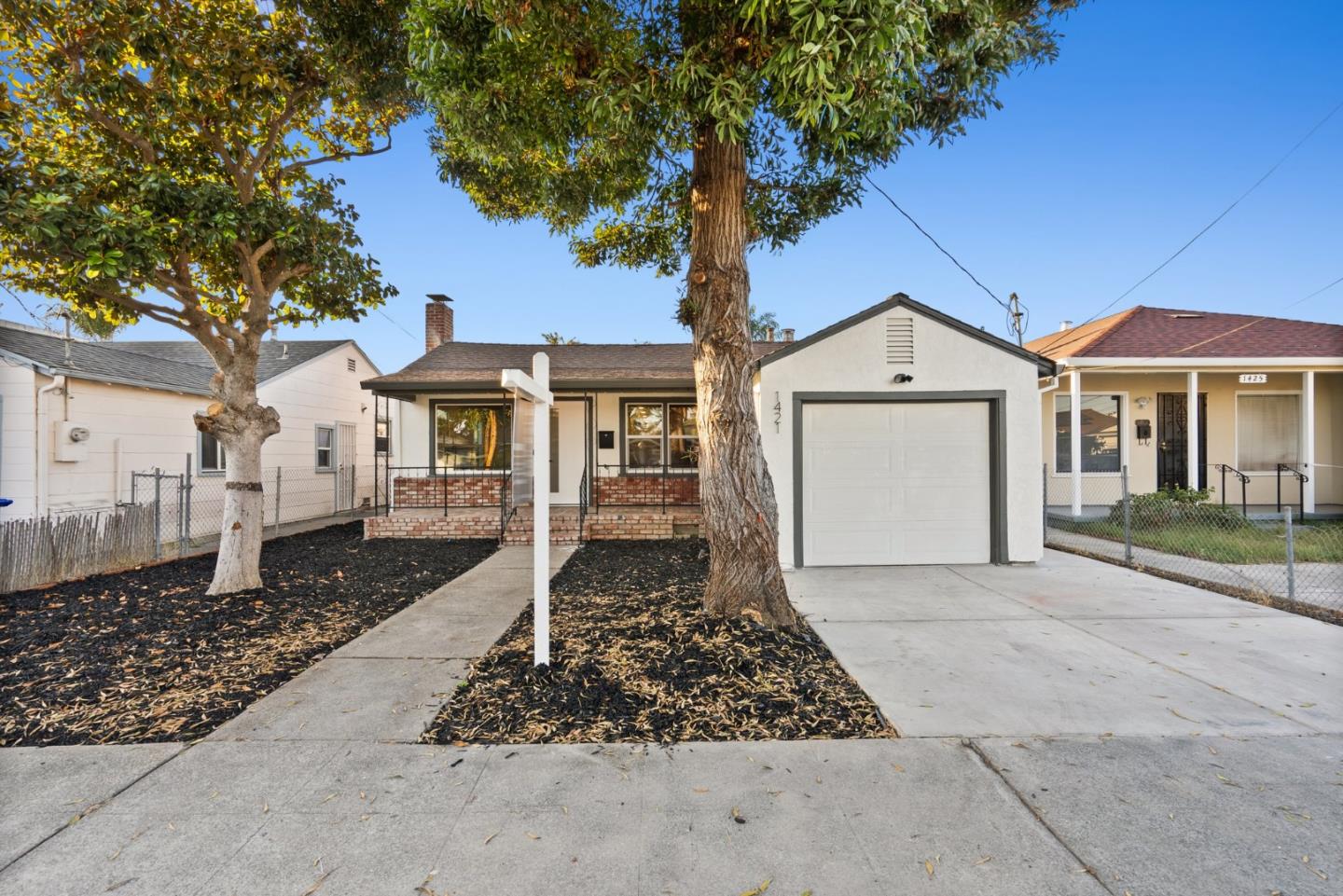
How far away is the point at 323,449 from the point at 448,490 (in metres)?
4.89

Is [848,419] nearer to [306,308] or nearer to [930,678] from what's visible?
[930,678]

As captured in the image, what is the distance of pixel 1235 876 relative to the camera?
1.98m

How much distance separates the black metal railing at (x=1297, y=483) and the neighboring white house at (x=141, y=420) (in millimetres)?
18119

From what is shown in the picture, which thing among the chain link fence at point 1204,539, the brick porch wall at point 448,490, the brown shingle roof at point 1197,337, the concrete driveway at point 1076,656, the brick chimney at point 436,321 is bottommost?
the concrete driveway at point 1076,656

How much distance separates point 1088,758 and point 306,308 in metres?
8.58

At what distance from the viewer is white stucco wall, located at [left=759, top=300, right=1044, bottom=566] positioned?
6996 mm

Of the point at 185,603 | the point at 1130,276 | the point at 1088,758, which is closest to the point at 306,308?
the point at 185,603

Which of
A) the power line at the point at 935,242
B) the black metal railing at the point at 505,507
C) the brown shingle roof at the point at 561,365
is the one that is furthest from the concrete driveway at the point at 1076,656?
the brown shingle roof at the point at 561,365

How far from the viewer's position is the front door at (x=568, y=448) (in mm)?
11320

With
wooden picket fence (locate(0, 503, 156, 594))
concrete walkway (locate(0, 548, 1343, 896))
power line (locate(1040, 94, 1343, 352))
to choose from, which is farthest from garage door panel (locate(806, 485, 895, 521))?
wooden picket fence (locate(0, 503, 156, 594))

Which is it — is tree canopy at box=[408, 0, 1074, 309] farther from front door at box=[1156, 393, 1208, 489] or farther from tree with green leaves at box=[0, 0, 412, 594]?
front door at box=[1156, 393, 1208, 489]

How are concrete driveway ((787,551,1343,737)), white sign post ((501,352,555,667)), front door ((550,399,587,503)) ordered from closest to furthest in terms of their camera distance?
concrete driveway ((787,551,1343,737)) < white sign post ((501,352,555,667)) < front door ((550,399,587,503))

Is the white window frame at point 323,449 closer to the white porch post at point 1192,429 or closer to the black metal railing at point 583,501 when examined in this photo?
the black metal railing at point 583,501

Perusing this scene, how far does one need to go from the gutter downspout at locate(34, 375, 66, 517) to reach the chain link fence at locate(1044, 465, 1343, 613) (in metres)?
14.0
